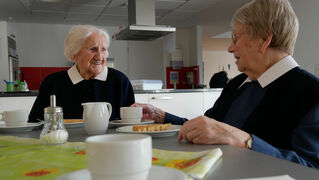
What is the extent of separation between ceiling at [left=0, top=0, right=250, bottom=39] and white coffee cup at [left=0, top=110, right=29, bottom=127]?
4373 mm

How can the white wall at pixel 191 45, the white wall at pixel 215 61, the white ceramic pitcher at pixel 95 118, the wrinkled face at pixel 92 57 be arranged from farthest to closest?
the white wall at pixel 215 61 < the white wall at pixel 191 45 < the wrinkled face at pixel 92 57 < the white ceramic pitcher at pixel 95 118

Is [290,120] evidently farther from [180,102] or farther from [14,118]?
[180,102]

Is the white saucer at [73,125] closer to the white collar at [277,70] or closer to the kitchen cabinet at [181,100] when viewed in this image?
the white collar at [277,70]

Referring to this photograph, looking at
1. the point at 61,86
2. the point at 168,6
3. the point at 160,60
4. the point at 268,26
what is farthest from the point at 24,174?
the point at 160,60

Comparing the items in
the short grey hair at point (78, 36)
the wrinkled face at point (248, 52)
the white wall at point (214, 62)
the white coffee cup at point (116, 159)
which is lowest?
the white coffee cup at point (116, 159)

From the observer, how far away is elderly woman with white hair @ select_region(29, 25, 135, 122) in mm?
1983

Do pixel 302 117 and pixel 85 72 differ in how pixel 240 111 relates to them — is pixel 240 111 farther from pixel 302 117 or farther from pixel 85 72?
pixel 85 72

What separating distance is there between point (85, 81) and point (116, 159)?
170 cm

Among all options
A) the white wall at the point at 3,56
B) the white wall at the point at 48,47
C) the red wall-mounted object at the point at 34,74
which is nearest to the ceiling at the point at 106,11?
the white wall at the point at 48,47

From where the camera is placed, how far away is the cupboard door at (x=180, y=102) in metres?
3.59

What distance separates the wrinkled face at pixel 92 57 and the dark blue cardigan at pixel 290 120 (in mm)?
1224

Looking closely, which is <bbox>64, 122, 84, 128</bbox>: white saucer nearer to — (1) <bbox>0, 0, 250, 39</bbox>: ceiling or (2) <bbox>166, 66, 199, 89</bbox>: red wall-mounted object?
(1) <bbox>0, 0, 250, 39</bbox>: ceiling

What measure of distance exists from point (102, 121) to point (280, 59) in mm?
761

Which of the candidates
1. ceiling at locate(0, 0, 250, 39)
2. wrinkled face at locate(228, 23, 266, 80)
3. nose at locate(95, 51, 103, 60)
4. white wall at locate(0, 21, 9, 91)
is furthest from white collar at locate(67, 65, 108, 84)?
white wall at locate(0, 21, 9, 91)
